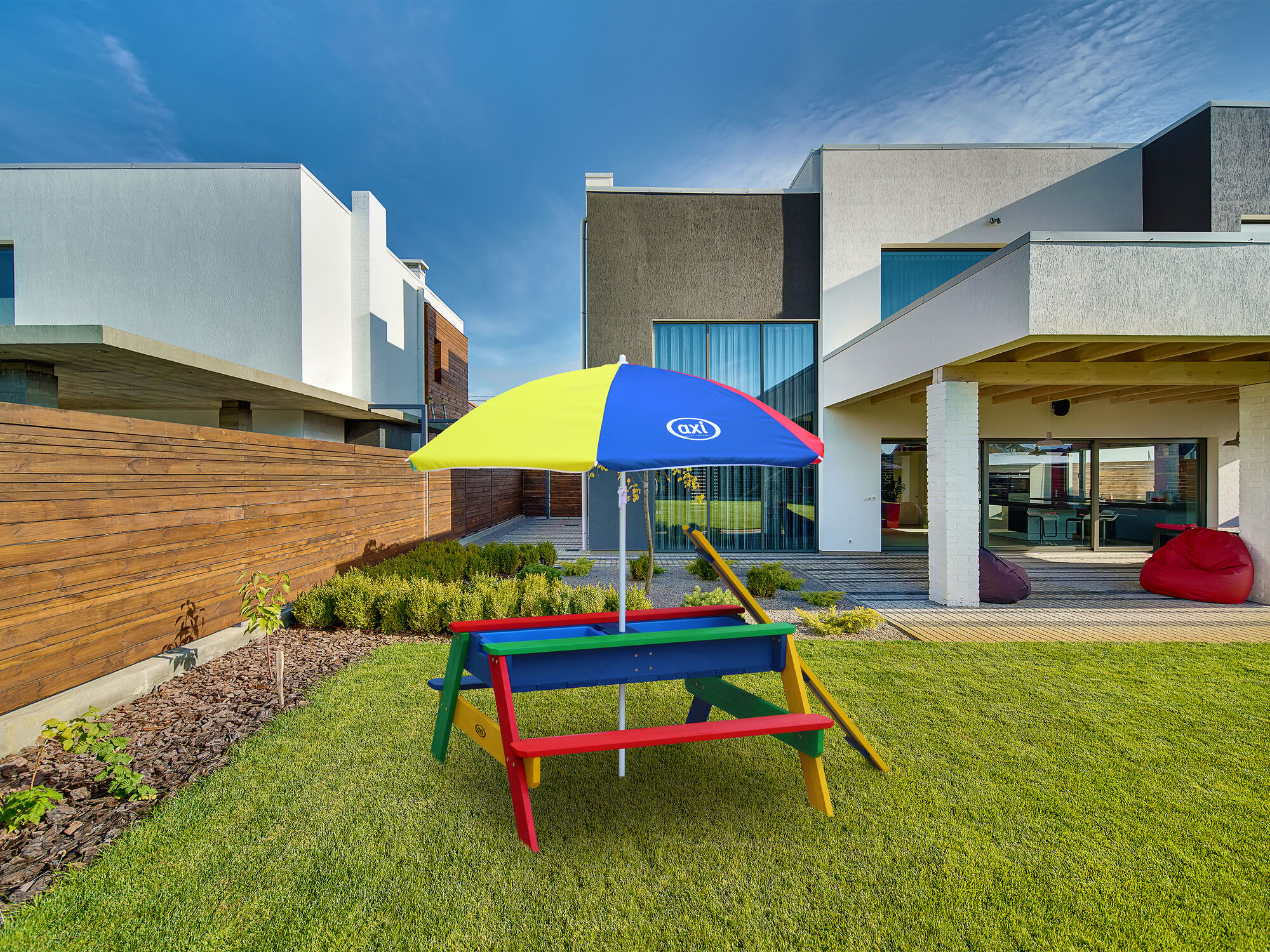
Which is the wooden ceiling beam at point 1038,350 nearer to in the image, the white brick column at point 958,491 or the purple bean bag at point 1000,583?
the white brick column at point 958,491

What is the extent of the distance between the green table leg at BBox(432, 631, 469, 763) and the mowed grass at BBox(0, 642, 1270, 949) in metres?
0.18

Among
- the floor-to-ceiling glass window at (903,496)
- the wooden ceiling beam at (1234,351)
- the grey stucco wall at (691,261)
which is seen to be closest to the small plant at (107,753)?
the grey stucco wall at (691,261)

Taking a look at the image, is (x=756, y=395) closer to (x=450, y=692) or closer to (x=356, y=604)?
(x=356, y=604)

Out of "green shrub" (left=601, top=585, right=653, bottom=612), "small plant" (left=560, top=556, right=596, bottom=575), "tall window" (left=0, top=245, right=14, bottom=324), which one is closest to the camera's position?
"green shrub" (left=601, top=585, right=653, bottom=612)

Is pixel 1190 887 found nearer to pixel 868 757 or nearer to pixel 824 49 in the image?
pixel 868 757

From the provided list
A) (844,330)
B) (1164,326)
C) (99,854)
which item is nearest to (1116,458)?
(844,330)

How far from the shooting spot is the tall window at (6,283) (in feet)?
37.2

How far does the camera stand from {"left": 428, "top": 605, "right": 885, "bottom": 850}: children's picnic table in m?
2.48

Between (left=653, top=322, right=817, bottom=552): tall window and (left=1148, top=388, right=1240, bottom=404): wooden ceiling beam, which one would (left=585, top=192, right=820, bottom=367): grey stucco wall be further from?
(left=1148, top=388, right=1240, bottom=404): wooden ceiling beam

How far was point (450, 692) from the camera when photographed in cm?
318

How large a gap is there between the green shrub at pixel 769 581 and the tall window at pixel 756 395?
3623 mm

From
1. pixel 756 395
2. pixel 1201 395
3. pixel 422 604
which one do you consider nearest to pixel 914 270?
pixel 756 395

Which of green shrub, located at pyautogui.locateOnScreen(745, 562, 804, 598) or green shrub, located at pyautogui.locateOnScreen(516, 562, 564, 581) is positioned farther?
green shrub, located at pyautogui.locateOnScreen(516, 562, 564, 581)

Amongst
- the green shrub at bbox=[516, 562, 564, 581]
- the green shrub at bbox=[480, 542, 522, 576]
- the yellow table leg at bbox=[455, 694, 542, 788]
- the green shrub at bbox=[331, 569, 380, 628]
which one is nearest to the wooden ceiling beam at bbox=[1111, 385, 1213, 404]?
the green shrub at bbox=[516, 562, 564, 581]
